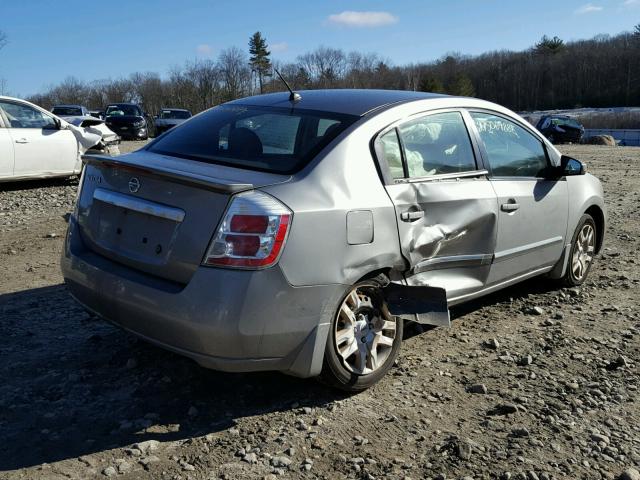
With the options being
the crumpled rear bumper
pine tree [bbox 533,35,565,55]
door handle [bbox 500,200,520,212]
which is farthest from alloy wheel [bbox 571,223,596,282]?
pine tree [bbox 533,35,565,55]

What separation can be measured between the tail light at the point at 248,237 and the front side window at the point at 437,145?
1.13 metres

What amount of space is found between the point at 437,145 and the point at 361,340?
4.43 feet

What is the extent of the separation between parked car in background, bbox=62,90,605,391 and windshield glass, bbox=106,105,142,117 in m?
30.1

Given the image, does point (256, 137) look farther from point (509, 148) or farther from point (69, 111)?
point (69, 111)

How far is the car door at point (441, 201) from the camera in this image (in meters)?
3.73

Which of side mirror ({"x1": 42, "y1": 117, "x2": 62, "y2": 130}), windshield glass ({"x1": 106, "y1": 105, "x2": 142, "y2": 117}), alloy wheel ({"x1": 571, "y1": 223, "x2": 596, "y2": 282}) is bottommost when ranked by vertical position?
alloy wheel ({"x1": 571, "y1": 223, "x2": 596, "y2": 282})

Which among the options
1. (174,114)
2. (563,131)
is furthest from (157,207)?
(563,131)

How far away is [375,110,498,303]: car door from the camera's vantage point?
3730 mm

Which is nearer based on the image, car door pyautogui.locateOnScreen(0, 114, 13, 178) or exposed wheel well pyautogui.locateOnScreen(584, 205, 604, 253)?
exposed wheel well pyautogui.locateOnScreen(584, 205, 604, 253)

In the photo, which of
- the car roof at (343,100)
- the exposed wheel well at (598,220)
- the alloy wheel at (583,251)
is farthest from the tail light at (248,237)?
the exposed wheel well at (598,220)

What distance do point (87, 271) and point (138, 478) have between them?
1.21 metres

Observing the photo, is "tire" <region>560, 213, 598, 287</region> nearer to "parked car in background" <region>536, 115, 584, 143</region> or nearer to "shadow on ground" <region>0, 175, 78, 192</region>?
"shadow on ground" <region>0, 175, 78, 192</region>

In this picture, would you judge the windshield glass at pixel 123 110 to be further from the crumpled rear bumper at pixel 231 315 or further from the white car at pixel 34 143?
the crumpled rear bumper at pixel 231 315

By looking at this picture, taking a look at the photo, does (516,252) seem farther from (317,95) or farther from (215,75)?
(215,75)
